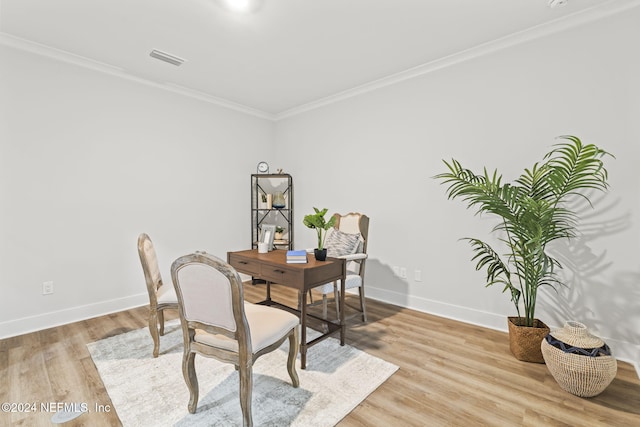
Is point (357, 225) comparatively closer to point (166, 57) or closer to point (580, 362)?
point (580, 362)

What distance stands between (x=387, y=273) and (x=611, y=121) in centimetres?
254

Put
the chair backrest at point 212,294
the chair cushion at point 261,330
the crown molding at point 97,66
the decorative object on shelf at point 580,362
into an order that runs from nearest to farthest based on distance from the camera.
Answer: the chair backrest at point 212,294 → the chair cushion at point 261,330 → the decorative object on shelf at point 580,362 → the crown molding at point 97,66

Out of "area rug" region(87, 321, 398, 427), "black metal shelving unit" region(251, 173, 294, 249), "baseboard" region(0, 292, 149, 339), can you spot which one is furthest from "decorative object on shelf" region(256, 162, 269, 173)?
"area rug" region(87, 321, 398, 427)

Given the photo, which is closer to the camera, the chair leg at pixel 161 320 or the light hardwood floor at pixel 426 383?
the light hardwood floor at pixel 426 383

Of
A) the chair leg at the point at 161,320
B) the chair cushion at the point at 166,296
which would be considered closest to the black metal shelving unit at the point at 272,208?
the chair leg at the point at 161,320

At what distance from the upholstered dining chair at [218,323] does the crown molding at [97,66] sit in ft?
9.74

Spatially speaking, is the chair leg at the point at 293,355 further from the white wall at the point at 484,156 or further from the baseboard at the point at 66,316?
the baseboard at the point at 66,316

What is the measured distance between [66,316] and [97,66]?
2721 mm

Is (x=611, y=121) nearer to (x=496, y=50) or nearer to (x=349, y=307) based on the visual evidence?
(x=496, y=50)

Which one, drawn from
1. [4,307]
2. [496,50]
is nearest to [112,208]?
[4,307]

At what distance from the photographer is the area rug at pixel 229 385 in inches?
68.3

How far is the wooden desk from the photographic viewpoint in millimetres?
2236

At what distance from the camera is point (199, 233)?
4238 millimetres

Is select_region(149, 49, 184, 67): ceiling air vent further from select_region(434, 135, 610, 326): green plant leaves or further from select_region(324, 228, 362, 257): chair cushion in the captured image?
select_region(434, 135, 610, 326): green plant leaves
